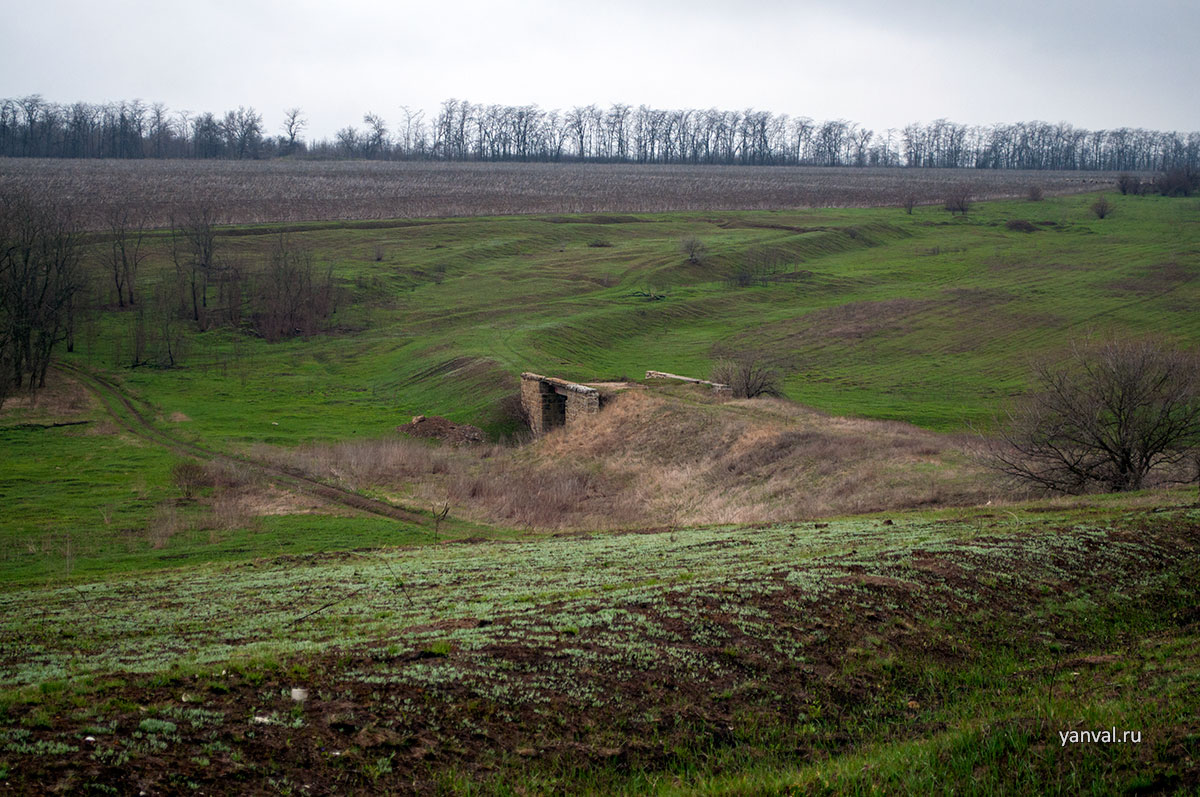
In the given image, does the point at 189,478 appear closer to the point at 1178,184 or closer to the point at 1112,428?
the point at 1112,428

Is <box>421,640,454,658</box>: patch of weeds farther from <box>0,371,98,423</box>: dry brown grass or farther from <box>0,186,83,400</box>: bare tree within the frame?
<box>0,371,98,423</box>: dry brown grass

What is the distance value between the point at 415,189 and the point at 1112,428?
320ft

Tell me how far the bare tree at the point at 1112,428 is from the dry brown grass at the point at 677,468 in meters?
1.35

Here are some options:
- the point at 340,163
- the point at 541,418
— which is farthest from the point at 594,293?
the point at 340,163

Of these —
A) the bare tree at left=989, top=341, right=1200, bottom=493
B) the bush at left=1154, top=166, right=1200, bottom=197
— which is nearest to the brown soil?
the bare tree at left=989, top=341, right=1200, bottom=493

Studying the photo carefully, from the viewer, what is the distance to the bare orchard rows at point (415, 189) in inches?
3457

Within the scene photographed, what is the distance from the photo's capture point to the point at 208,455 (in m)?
33.5

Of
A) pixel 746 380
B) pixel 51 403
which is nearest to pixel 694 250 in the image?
pixel 746 380

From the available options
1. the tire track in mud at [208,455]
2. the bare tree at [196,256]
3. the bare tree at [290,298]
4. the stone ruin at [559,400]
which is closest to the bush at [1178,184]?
the stone ruin at [559,400]

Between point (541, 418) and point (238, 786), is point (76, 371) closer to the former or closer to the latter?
point (541, 418)

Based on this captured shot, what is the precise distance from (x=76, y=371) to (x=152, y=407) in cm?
1044

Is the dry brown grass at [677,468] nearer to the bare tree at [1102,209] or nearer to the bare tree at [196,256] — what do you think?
the bare tree at [196,256]

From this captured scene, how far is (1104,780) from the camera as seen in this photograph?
5.77m

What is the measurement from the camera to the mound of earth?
119 ft
